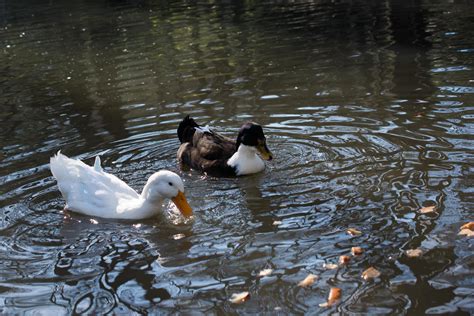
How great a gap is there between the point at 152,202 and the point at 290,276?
1932mm

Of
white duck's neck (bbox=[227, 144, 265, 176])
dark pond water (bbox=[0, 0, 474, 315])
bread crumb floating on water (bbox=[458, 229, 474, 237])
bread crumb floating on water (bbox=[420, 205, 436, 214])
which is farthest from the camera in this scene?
white duck's neck (bbox=[227, 144, 265, 176])

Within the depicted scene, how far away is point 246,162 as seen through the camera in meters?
7.99

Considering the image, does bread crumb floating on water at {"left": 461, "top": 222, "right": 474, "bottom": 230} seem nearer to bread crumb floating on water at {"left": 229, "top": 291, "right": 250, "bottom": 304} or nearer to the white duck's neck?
bread crumb floating on water at {"left": 229, "top": 291, "right": 250, "bottom": 304}

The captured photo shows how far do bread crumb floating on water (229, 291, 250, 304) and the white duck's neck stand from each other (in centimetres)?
283

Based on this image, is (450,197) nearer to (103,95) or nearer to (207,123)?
(207,123)

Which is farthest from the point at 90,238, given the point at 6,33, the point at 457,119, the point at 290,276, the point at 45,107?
the point at 6,33

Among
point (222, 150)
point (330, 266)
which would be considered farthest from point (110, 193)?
point (330, 266)

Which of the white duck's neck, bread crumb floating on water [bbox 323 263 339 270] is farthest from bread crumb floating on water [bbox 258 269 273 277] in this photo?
the white duck's neck

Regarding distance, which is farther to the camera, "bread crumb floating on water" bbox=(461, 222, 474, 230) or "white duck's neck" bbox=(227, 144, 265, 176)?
"white duck's neck" bbox=(227, 144, 265, 176)

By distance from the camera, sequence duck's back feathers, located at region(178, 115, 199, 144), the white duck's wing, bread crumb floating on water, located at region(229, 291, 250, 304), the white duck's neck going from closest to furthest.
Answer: bread crumb floating on water, located at region(229, 291, 250, 304) < the white duck's wing < the white duck's neck < duck's back feathers, located at region(178, 115, 199, 144)

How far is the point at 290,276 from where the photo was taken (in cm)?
547

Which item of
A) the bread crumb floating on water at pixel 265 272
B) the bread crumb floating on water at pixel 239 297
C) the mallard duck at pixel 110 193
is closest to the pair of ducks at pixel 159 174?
the mallard duck at pixel 110 193

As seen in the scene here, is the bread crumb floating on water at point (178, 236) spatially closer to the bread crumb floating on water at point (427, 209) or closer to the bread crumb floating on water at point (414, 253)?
the bread crumb floating on water at point (414, 253)

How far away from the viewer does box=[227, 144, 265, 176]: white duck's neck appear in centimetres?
799
